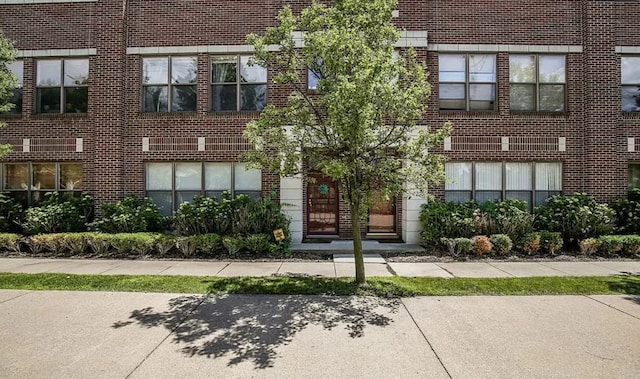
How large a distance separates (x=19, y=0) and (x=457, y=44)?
47.4ft

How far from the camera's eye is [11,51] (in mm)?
10430

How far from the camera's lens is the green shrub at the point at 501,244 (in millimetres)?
9594

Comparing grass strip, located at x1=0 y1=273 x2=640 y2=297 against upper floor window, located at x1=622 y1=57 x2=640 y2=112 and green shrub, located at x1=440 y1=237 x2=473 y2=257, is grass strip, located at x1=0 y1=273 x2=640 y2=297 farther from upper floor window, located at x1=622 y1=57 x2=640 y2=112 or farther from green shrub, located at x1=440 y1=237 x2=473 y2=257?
upper floor window, located at x1=622 y1=57 x2=640 y2=112

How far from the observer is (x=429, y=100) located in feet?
37.8

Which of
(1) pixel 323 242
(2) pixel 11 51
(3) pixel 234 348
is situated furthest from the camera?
(1) pixel 323 242

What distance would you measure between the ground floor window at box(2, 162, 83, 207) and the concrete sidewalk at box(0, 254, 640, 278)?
334 cm

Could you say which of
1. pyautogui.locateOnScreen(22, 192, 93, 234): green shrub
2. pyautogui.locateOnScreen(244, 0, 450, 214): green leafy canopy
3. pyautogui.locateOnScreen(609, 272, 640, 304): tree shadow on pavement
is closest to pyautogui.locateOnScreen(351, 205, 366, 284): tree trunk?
pyautogui.locateOnScreen(244, 0, 450, 214): green leafy canopy

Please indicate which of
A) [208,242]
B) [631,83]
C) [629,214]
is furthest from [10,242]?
[631,83]

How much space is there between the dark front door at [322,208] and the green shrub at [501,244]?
4698 mm

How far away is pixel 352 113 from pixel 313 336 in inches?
127

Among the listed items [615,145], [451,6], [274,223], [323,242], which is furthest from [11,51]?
[615,145]

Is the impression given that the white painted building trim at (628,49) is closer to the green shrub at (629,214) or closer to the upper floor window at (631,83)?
the upper floor window at (631,83)

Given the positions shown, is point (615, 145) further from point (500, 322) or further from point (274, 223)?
point (274, 223)

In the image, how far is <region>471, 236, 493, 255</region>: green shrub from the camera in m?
9.51
